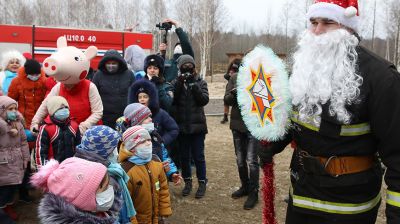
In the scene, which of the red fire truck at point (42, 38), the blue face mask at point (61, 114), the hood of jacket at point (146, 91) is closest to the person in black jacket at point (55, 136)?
the blue face mask at point (61, 114)

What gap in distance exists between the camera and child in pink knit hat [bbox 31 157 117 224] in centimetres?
212

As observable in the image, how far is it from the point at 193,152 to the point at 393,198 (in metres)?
3.44

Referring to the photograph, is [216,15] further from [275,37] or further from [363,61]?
[363,61]

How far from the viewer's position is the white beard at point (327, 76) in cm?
210

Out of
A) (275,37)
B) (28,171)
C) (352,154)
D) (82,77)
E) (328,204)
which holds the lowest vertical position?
(28,171)

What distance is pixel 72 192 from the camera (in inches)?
83.7

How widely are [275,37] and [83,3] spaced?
21077 millimetres

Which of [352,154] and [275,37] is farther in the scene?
[275,37]

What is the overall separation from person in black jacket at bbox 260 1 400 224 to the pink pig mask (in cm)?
284

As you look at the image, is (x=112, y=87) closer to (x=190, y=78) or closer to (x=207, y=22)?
(x=190, y=78)

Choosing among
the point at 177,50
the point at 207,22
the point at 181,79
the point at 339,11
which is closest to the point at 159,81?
the point at 181,79

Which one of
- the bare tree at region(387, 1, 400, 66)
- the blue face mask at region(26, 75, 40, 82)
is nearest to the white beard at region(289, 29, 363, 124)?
the blue face mask at region(26, 75, 40, 82)

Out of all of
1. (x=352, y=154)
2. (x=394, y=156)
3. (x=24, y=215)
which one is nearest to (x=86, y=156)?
(x=352, y=154)

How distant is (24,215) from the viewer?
15.0 ft
